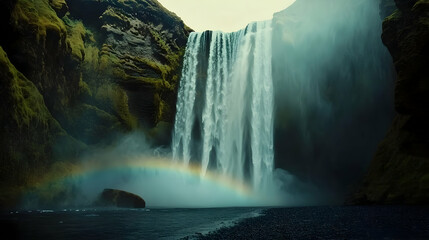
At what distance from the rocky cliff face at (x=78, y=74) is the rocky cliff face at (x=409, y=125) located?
2699cm

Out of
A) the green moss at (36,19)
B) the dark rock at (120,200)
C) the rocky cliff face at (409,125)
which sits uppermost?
the green moss at (36,19)

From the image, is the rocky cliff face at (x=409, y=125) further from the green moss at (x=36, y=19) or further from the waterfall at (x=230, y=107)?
the green moss at (x=36, y=19)

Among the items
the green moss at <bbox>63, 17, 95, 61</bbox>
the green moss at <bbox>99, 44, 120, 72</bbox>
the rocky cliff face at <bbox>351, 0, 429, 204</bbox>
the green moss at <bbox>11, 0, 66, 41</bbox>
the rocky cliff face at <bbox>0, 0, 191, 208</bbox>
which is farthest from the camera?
the green moss at <bbox>99, 44, 120, 72</bbox>

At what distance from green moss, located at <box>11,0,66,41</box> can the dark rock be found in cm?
1613

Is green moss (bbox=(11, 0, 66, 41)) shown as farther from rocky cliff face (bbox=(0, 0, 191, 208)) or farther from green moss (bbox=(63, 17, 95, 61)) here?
green moss (bbox=(63, 17, 95, 61))

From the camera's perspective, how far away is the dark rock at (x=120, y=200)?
2827 cm

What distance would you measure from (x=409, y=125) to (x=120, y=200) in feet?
82.7

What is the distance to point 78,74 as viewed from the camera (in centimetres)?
3616

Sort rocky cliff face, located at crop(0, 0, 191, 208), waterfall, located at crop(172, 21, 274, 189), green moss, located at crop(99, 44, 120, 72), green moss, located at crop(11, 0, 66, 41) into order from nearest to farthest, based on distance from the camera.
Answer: rocky cliff face, located at crop(0, 0, 191, 208) < green moss, located at crop(11, 0, 66, 41) < waterfall, located at crop(172, 21, 274, 189) < green moss, located at crop(99, 44, 120, 72)

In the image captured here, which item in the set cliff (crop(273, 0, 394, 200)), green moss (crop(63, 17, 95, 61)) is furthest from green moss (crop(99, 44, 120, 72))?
cliff (crop(273, 0, 394, 200))

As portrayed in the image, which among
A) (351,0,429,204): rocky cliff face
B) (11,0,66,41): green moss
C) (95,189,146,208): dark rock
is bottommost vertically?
(95,189,146,208): dark rock

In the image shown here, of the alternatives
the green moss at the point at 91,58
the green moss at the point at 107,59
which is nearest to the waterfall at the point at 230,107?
the green moss at the point at 107,59

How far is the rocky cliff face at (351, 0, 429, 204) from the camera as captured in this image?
21562 mm

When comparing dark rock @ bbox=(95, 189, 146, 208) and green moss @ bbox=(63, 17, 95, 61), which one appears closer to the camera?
dark rock @ bbox=(95, 189, 146, 208)
